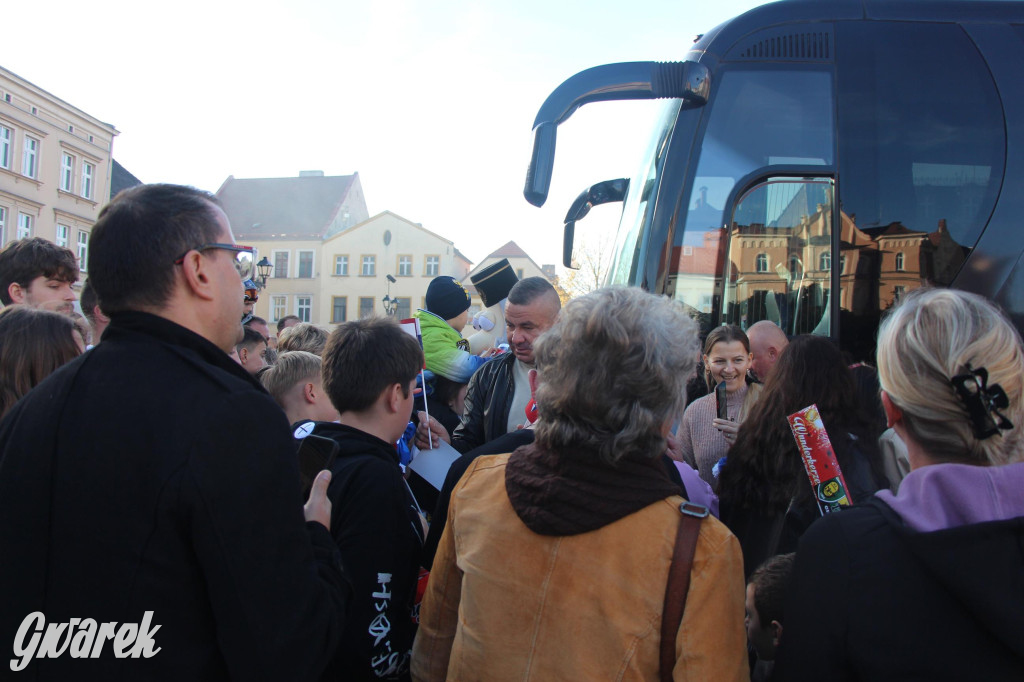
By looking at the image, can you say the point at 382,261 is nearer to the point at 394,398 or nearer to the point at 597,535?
the point at 394,398

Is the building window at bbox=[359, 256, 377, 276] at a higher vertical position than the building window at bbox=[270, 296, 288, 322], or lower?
higher

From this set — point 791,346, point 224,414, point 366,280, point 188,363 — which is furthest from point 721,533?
point 366,280

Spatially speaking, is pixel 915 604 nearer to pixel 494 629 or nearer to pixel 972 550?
pixel 972 550

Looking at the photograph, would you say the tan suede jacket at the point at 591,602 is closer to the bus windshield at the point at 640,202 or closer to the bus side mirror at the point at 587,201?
the bus windshield at the point at 640,202

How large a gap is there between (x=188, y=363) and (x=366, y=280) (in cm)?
5346

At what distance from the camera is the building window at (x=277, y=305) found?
54.8 metres

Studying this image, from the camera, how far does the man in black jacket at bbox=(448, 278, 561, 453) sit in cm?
372

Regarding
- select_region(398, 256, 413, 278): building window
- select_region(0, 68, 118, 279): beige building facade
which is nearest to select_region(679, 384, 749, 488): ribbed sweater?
select_region(0, 68, 118, 279): beige building facade

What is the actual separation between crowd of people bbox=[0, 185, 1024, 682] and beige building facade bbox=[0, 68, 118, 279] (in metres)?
28.0

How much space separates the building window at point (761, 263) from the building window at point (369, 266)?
5141 cm

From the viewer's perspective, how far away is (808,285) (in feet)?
13.2

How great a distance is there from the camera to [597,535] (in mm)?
1655

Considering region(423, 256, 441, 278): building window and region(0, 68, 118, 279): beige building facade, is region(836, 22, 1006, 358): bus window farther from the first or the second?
region(423, 256, 441, 278): building window

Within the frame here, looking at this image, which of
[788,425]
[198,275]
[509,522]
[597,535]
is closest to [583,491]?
[597,535]
